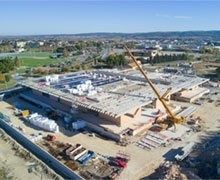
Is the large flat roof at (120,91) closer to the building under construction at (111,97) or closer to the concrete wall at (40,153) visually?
the building under construction at (111,97)

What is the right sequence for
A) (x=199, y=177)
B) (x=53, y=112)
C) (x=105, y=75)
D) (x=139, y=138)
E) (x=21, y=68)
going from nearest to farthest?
(x=199, y=177) → (x=139, y=138) → (x=53, y=112) → (x=105, y=75) → (x=21, y=68)

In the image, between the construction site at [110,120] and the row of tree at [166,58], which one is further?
the row of tree at [166,58]

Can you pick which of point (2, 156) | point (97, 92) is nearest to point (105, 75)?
point (97, 92)

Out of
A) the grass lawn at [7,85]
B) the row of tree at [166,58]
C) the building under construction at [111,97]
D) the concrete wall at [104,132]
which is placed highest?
the building under construction at [111,97]

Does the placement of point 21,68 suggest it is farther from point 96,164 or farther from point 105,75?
point 96,164

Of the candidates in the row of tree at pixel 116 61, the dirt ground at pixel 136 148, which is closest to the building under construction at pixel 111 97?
the dirt ground at pixel 136 148

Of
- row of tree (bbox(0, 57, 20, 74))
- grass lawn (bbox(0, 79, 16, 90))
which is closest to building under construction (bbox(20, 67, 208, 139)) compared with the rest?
grass lawn (bbox(0, 79, 16, 90))

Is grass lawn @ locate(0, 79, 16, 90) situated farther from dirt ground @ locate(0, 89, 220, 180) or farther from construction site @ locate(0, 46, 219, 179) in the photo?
dirt ground @ locate(0, 89, 220, 180)
